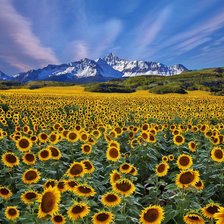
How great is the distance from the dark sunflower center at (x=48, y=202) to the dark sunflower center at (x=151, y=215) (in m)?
1.28

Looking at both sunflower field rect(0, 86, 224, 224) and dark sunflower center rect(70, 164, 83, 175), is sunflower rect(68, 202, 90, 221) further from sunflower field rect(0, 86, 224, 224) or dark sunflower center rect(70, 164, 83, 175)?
dark sunflower center rect(70, 164, 83, 175)

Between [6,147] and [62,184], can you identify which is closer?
[62,184]

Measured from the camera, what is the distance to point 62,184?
6305 millimetres

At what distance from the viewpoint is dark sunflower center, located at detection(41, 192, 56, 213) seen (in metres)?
4.61

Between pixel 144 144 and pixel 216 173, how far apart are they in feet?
8.08

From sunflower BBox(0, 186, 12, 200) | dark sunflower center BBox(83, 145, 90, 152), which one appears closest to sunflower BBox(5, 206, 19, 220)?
sunflower BBox(0, 186, 12, 200)

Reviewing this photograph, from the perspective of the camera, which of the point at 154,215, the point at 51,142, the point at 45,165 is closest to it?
the point at 154,215

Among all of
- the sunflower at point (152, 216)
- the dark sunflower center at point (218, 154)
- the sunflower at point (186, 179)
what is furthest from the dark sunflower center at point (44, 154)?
the sunflower at point (152, 216)

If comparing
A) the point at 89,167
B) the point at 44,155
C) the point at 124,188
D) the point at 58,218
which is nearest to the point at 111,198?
the point at 124,188

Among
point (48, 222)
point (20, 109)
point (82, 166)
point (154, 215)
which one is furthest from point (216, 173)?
point (20, 109)

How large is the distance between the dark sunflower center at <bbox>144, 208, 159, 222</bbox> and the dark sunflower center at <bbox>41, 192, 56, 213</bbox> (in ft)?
4.20

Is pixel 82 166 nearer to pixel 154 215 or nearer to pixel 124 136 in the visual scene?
pixel 154 215

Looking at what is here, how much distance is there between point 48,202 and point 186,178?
245cm

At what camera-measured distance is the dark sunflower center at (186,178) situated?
5.94 m
